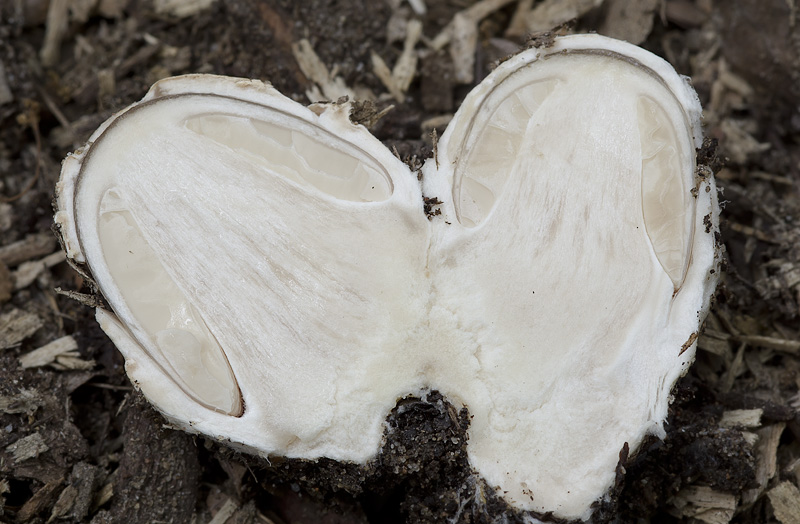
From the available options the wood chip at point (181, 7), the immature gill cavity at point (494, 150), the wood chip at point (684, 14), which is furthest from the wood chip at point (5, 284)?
the wood chip at point (684, 14)

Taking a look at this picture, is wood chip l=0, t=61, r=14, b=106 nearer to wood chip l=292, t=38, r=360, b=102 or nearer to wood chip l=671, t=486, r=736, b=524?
wood chip l=292, t=38, r=360, b=102

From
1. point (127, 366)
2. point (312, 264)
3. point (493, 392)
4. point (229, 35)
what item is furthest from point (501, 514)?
point (229, 35)

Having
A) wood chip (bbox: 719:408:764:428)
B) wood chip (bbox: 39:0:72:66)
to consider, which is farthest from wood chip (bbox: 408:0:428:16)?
wood chip (bbox: 719:408:764:428)

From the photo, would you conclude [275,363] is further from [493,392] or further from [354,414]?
[493,392]

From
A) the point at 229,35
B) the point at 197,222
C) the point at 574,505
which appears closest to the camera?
the point at 574,505

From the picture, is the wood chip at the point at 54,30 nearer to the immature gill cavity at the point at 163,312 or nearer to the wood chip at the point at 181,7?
the wood chip at the point at 181,7

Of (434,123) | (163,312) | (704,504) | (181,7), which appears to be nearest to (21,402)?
(163,312)

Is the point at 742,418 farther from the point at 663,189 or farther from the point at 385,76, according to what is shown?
the point at 385,76
